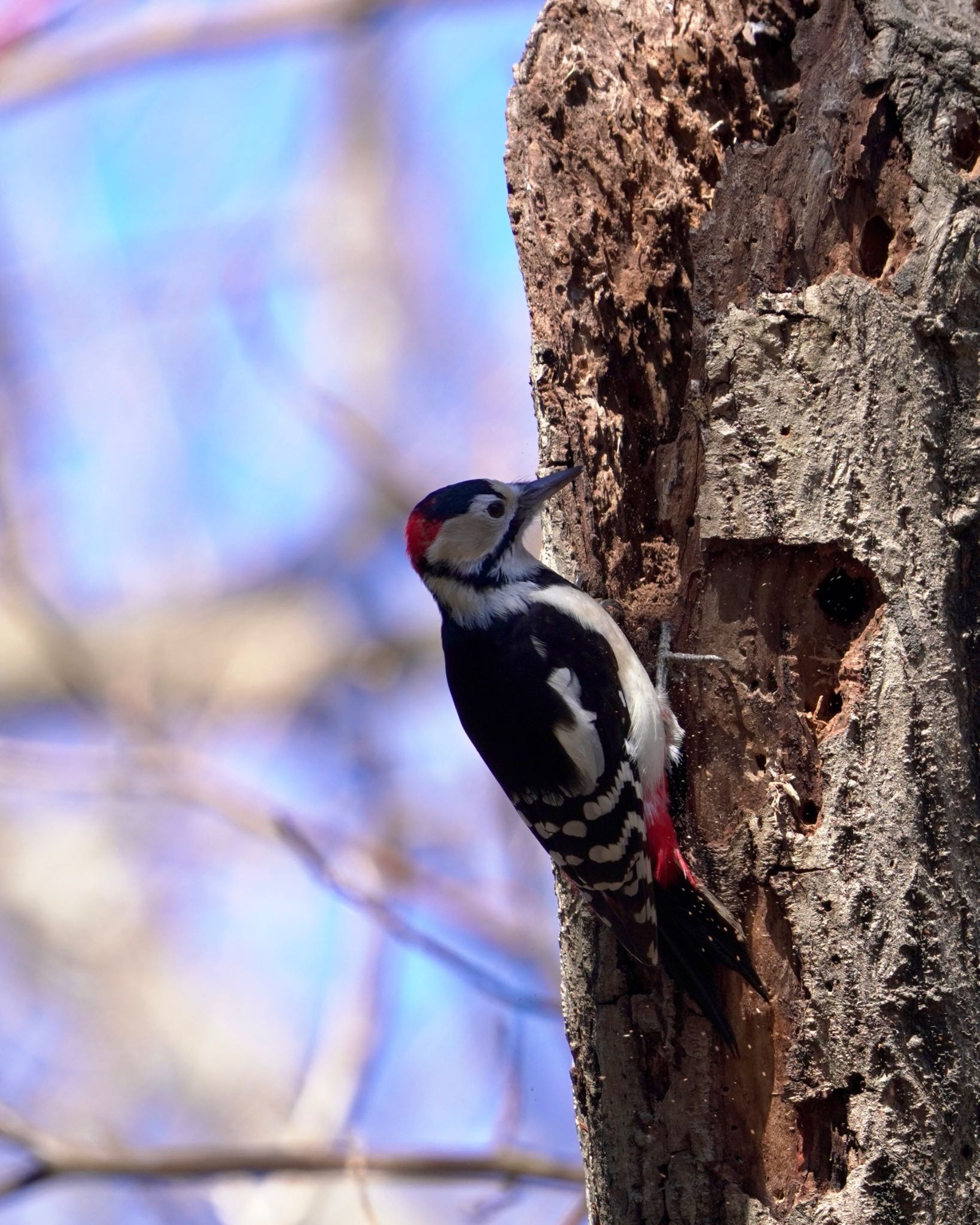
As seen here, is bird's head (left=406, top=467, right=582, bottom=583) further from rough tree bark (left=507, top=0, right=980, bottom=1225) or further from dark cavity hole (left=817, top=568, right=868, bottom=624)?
dark cavity hole (left=817, top=568, right=868, bottom=624)

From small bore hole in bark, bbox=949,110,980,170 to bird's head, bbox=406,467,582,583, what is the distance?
135 centimetres

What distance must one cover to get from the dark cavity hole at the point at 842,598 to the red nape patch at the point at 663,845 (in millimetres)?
630

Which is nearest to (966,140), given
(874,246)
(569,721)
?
(874,246)

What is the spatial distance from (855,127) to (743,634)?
1.08m

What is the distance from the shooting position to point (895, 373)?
7.86 feet

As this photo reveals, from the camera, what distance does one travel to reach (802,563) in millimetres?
2533

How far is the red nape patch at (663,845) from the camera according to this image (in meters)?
2.69

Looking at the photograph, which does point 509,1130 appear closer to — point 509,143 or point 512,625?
Answer: point 512,625

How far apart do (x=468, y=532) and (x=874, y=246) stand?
141 centimetres

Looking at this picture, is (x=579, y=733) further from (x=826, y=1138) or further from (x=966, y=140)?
(x=966, y=140)

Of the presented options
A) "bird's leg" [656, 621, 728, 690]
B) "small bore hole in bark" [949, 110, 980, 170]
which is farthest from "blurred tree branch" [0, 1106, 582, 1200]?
"small bore hole in bark" [949, 110, 980, 170]

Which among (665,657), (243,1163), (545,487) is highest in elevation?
(545,487)

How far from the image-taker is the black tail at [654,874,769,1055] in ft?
7.95

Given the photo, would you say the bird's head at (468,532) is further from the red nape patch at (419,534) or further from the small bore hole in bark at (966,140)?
the small bore hole in bark at (966,140)
